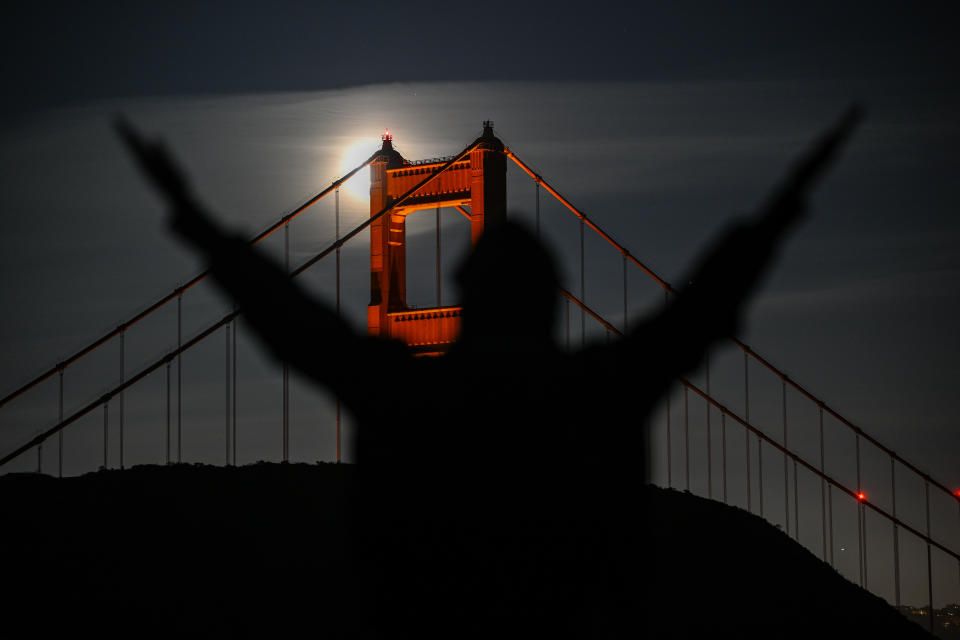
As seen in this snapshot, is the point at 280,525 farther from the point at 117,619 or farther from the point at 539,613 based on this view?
the point at 539,613

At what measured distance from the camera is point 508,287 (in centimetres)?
250

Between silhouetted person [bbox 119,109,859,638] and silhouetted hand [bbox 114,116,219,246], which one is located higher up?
silhouetted hand [bbox 114,116,219,246]

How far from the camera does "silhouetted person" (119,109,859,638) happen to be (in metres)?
2.41

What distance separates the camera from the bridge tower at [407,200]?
3725 centimetres

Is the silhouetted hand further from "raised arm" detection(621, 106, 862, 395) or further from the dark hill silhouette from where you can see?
the dark hill silhouette

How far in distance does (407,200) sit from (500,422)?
123 feet

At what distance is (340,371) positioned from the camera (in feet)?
8.03

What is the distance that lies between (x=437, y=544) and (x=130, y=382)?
39642 millimetres

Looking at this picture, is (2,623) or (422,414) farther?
(2,623)

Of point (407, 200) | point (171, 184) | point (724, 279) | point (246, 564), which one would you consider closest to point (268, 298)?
point (171, 184)

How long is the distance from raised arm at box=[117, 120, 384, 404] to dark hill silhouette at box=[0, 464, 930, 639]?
35023 millimetres

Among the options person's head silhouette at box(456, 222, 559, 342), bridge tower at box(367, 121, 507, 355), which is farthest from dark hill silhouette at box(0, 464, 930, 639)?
person's head silhouette at box(456, 222, 559, 342)

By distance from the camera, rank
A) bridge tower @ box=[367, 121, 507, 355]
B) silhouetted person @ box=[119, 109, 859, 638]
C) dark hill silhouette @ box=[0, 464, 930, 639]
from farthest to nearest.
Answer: dark hill silhouette @ box=[0, 464, 930, 639] < bridge tower @ box=[367, 121, 507, 355] < silhouetted person @ box=[119, 109, 859, 638]

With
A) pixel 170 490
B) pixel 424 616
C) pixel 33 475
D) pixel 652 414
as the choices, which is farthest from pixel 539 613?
pixel 33 475
